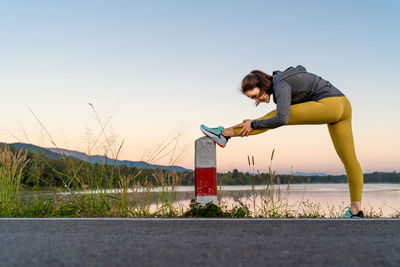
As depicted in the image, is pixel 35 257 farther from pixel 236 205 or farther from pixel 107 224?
pixel 236 205

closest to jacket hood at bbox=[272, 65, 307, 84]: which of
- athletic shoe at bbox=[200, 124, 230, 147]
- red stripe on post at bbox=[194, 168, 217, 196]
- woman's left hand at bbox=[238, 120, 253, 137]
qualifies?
woman's left hand at bbox=[238, 120, 253, 137]

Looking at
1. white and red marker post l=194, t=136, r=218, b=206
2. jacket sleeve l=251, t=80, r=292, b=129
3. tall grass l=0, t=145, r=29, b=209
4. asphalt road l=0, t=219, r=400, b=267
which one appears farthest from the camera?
tall grass l=0, t=145, r=29, b=209

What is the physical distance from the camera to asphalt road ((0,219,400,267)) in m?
2.16

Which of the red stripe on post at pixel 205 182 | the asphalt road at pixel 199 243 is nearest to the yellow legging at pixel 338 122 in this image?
the red stripe on post at pixel 205 182

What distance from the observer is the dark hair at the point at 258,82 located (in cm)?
A: 461

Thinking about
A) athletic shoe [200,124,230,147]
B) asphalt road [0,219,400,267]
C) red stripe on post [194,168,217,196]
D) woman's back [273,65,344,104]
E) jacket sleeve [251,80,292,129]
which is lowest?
asphalt road [0,219,400,267]

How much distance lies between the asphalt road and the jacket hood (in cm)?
174

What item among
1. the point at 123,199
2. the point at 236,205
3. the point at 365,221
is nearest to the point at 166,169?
the point at 123,199

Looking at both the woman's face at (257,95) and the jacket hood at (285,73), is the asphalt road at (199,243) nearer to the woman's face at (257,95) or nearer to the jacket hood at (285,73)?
the woman's face at (257,95)

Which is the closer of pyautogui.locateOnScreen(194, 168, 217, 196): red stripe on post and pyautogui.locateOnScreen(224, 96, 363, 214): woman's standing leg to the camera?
pyautogui.locateOnScreen(224, 96, 363, 214): woman's standing leg

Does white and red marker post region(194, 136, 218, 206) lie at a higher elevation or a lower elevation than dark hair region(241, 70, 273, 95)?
lower

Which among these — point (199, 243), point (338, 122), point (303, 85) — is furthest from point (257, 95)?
point (199, 243)

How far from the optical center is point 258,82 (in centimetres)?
460

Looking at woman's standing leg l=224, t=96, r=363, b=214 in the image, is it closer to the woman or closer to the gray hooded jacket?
Answer: the woman
